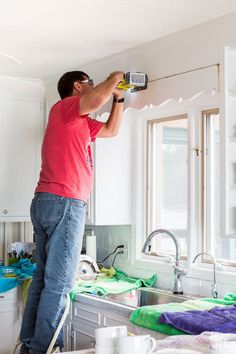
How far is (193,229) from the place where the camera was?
3.97m

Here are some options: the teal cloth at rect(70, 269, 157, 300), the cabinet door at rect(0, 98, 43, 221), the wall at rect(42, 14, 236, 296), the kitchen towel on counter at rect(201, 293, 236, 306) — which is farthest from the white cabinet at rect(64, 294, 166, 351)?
the cabinet door at rect(0, 98, 43, 221)

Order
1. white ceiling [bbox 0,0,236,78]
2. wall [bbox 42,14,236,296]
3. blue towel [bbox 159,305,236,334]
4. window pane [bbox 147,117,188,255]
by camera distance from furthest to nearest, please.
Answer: window pane [bbox 147,117,188,255] → wall [bbox 42,14,236,296] → white ceiling [bbox 0,0,236,78] → blue towel [bbox 159,305,236,334]

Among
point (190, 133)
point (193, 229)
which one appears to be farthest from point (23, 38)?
point (193, 229)

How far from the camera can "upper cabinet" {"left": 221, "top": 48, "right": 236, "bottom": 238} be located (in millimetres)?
3102

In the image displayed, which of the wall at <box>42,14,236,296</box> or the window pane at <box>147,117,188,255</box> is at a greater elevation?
the wall at <box>42,14,236,296</box>

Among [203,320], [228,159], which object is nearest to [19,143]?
[228,159]

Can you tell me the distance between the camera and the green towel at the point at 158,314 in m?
2.95

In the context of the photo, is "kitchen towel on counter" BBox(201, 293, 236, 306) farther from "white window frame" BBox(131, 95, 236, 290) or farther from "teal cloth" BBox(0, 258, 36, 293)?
"teal cloth" BBox(0, 258, 36, 293)

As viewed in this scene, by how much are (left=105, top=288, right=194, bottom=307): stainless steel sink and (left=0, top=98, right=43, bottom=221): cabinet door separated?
4.26ft

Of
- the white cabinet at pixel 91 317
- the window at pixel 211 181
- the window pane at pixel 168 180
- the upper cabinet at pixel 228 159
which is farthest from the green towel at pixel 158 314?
the window pane at pixel 168 180

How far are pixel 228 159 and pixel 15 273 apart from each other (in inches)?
83.5

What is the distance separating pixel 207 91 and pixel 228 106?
0.22m

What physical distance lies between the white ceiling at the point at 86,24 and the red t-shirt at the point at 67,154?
46 centimetres

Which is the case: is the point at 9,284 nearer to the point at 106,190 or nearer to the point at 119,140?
the point at 106,190
